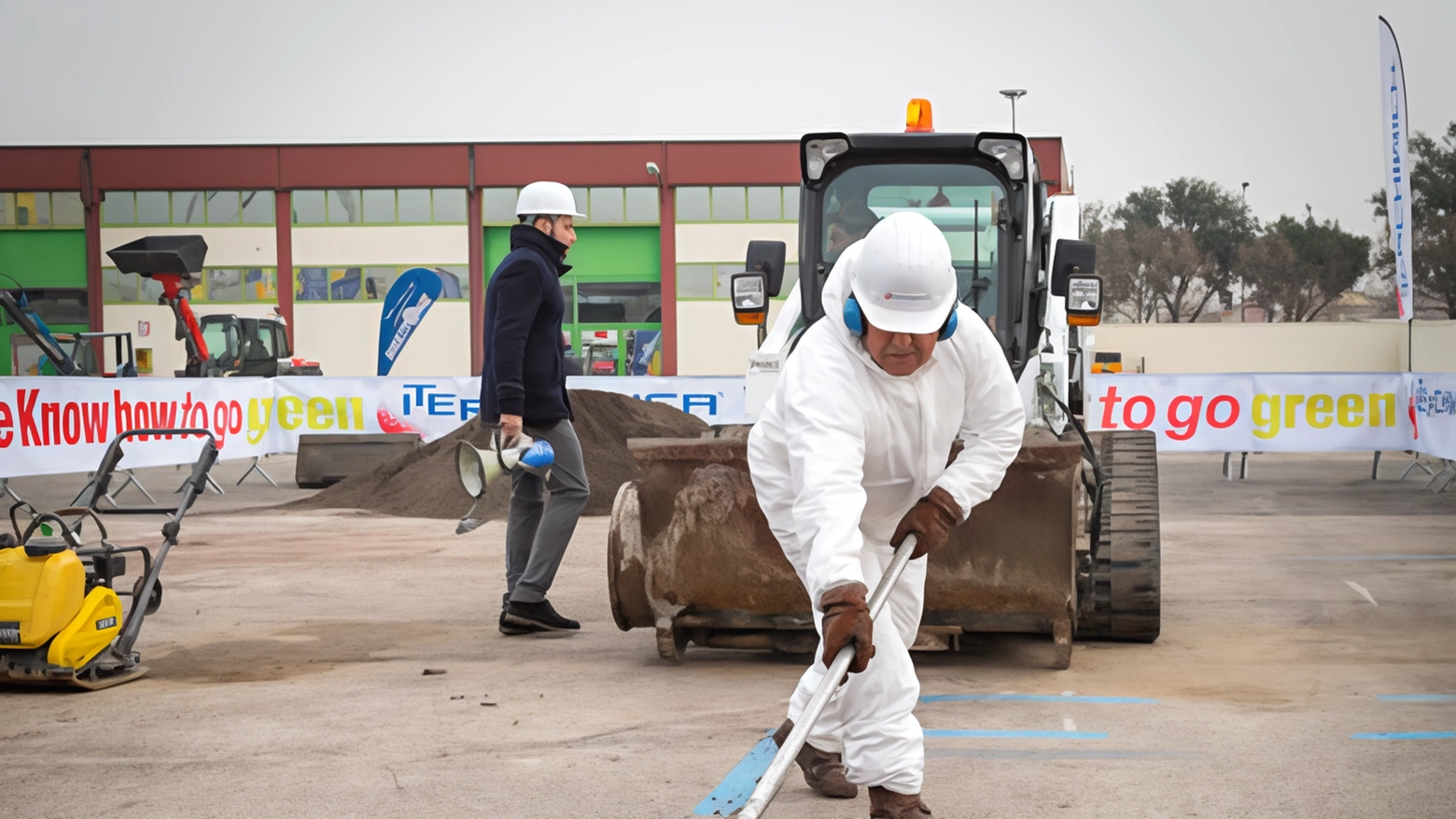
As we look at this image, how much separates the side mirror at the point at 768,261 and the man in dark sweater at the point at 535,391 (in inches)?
38.2

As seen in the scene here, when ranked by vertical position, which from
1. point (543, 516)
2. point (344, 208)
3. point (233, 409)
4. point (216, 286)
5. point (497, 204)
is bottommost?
point (543, 516)

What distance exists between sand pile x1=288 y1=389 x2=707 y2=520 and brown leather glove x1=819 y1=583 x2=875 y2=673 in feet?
33.9

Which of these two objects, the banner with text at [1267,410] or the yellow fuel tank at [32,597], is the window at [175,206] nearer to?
the banner with text at [1267,410]

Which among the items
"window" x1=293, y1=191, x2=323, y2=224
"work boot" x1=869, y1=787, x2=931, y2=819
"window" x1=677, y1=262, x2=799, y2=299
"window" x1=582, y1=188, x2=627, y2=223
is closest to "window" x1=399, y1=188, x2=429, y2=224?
"window" x1=293, y1=191, x2=323, y2=224

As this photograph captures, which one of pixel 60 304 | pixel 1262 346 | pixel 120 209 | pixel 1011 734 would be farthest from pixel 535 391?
pixel 1262 346

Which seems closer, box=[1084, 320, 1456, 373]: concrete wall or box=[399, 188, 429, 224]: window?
box=[399, 188, 429, 224]: window

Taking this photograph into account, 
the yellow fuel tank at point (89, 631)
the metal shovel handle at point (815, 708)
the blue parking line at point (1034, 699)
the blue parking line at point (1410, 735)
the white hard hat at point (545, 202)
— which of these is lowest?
the blue parking line at point (1034, 699)

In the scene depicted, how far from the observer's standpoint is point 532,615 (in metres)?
7.45

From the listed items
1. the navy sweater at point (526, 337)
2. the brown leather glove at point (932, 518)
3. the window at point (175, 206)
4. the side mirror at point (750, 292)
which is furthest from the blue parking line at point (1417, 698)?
the window at point (175, 206)

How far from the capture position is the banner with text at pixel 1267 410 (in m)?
16.8

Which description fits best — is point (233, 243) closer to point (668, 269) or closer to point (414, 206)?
point (414, 206)

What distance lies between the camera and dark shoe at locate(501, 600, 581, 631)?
7434 millimetres

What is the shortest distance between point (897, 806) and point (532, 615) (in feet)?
11.9

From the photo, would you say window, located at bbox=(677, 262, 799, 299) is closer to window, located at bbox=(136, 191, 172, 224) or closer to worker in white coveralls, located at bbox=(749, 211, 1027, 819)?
window, located at bbox=(136, 191, 172, 224)
